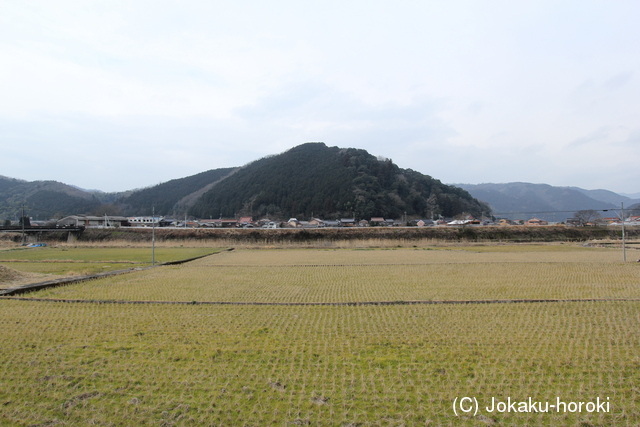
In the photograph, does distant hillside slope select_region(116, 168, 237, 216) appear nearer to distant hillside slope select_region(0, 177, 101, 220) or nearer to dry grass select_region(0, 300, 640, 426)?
distant hillside slope select_region(0, 177, 101, 220)

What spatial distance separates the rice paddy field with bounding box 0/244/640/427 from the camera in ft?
13.4

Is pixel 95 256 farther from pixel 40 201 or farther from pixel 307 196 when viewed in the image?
pixel 40 201

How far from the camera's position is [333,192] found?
77.1m

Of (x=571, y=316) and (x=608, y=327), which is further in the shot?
(x=571, y=316)

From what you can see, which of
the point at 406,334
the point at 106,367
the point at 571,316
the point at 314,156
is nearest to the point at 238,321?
the point at 106,367

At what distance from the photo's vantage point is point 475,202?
91062mm

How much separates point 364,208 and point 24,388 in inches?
2675

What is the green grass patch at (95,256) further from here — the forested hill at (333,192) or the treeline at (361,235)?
the forested hill at (333,192)

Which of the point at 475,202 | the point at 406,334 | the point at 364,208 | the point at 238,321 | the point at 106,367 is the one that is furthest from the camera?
the point at 475,202

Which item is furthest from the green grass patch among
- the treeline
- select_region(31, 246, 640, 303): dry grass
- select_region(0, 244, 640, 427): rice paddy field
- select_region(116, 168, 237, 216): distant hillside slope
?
select_region(116, 168, 237, 216): distant hillside slope

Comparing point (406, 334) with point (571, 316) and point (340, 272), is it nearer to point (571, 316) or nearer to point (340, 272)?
point (571, 316)

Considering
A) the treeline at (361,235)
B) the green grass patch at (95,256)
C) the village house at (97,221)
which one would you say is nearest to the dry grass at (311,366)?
the green grass patch at (95,256)

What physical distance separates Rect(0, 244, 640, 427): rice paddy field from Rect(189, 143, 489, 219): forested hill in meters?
62.0

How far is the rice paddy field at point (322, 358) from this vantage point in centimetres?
409
